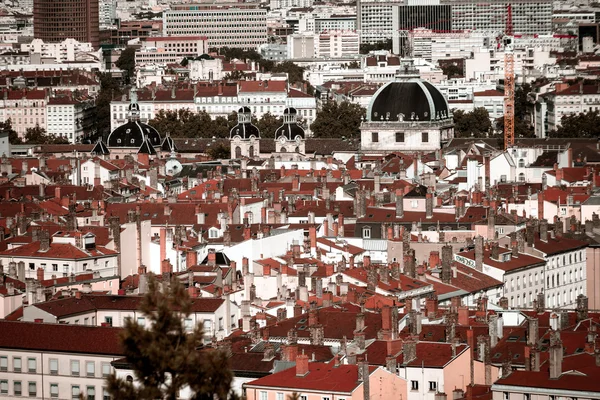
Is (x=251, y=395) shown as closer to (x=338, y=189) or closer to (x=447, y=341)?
Answer: (x=447, y=341)

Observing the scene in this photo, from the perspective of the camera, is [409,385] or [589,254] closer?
[409,385]

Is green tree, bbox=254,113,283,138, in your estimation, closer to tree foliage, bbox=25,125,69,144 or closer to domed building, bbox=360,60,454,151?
tree foliage, bbox=25,125,69,144

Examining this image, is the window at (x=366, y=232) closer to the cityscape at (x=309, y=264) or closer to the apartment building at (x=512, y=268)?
the cityscape at (x=309, y=264)

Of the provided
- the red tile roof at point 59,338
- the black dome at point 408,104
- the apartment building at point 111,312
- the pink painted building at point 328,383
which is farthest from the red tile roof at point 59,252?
the black dome at point 408,104

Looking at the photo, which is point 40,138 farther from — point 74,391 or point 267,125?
point 74,391

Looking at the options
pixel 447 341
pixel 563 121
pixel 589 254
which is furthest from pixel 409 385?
pixel 563 121
